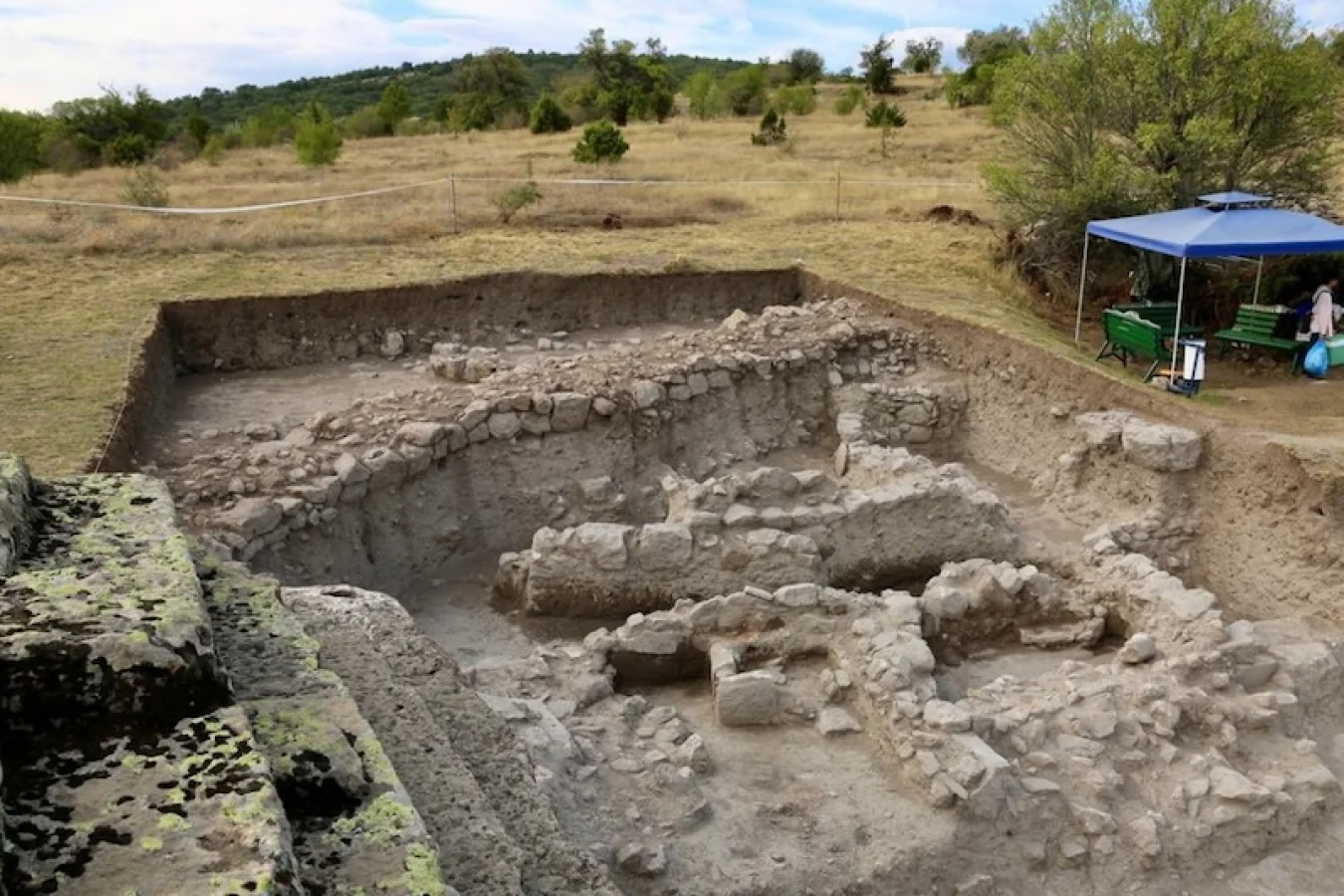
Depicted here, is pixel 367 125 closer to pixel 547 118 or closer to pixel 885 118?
pixel 547 118

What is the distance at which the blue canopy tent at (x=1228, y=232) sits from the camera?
10531 mm

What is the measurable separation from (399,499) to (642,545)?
216cm

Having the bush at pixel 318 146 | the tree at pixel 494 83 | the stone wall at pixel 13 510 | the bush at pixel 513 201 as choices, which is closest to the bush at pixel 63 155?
the bush at pixel 318 146

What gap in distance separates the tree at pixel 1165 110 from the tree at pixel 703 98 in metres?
29.6

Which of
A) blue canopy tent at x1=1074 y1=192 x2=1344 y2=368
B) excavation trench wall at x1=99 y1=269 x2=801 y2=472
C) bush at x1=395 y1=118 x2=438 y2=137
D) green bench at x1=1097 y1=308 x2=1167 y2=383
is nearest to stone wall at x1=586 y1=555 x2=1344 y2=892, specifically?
green bench at x1=1097 y1=308 x2=1167 y2=383

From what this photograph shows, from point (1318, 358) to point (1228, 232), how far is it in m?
1.72

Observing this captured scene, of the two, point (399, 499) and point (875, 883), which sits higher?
point (399, 499)

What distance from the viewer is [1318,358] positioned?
1121 cm

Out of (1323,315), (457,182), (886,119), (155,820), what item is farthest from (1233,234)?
(886,119)

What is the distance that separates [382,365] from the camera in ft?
43.8

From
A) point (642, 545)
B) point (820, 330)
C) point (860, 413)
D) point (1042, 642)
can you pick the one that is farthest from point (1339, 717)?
point (820, 330)

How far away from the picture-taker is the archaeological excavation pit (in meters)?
Answer: 2.38

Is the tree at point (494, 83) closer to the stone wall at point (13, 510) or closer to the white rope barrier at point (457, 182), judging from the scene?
the white rope barrier at point (457, 182)

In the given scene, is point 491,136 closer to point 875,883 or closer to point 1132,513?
point 1132,513
